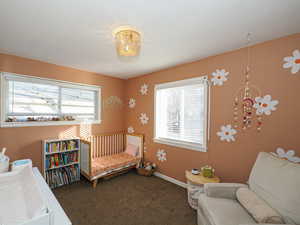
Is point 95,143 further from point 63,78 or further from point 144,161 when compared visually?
point 63,78

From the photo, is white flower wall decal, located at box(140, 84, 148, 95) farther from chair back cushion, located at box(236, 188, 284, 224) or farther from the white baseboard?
chair back cushion, located at box(236, 188, 284, 224)

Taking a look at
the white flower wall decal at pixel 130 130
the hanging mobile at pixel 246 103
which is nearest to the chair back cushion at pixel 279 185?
the hanging mobile at pixel 246 103

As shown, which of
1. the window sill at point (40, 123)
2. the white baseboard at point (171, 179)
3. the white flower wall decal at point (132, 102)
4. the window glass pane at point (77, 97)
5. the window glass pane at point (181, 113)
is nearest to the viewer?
the window sill at point (40, 123)

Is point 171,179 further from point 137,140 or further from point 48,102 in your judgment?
point 48,102

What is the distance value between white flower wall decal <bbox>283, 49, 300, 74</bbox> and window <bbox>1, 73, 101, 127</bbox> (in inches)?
130

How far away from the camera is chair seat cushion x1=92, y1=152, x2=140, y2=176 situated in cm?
263

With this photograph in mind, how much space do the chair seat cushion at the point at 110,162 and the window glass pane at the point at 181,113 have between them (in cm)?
86

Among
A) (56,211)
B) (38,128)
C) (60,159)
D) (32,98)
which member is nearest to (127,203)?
(56,211)

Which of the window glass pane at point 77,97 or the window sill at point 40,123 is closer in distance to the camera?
the window sill at point 40,123

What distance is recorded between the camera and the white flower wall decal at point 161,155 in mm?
2994

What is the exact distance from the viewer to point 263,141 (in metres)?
1.85

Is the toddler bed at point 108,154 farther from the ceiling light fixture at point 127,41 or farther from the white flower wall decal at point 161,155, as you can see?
the ceiling light fixture at point 127,41

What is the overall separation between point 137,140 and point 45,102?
205 cm

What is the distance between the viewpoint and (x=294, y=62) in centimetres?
165
